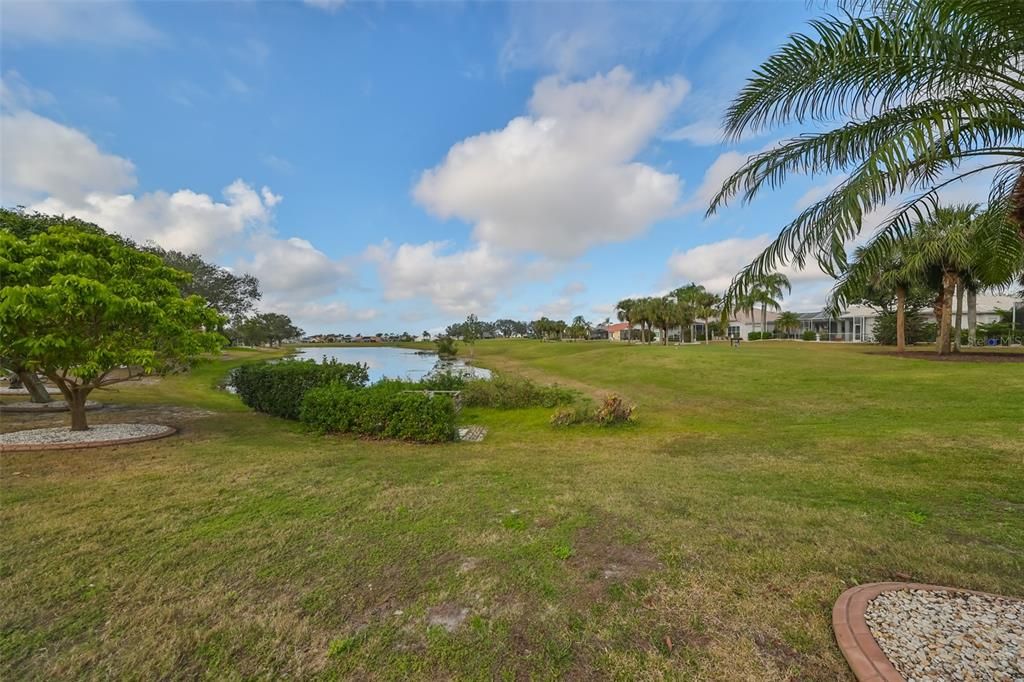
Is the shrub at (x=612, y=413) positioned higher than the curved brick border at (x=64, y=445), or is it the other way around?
the curved brick border at (x=64, y=445)

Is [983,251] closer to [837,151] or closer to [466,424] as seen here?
[837,151]

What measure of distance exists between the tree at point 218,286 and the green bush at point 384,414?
30.2 meters

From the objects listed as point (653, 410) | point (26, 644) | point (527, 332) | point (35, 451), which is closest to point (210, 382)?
point (35, 451)

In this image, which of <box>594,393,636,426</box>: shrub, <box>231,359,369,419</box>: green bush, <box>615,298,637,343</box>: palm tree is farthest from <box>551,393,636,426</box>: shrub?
<box>615,298,637,343</box>: palm tree

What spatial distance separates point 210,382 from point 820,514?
24.3 m

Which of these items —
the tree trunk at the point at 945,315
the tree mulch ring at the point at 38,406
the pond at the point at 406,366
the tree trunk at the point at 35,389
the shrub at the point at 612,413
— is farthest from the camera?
the tree trunk at the point at 945,315

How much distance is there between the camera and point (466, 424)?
10.6 metres

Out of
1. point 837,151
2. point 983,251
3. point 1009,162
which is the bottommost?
point 983,251

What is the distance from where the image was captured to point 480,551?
360 cm

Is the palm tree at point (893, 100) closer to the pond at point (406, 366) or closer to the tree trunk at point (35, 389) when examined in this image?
the pond at point (406, 366)

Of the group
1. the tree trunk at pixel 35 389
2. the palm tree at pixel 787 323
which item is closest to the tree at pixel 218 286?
the tree trunk at pixel 35 389

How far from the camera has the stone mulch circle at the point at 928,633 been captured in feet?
7.21

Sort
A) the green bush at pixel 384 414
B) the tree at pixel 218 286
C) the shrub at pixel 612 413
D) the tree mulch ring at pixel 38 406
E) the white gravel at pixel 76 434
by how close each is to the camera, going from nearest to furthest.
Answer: the white gravel at pixel 76 434
the green bush at pixel 384 414
the shrub at pixel 612 413
the tree mulch ring at pixel 38 406
the tree at pixel 218 286

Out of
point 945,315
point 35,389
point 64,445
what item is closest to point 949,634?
point 64,445
